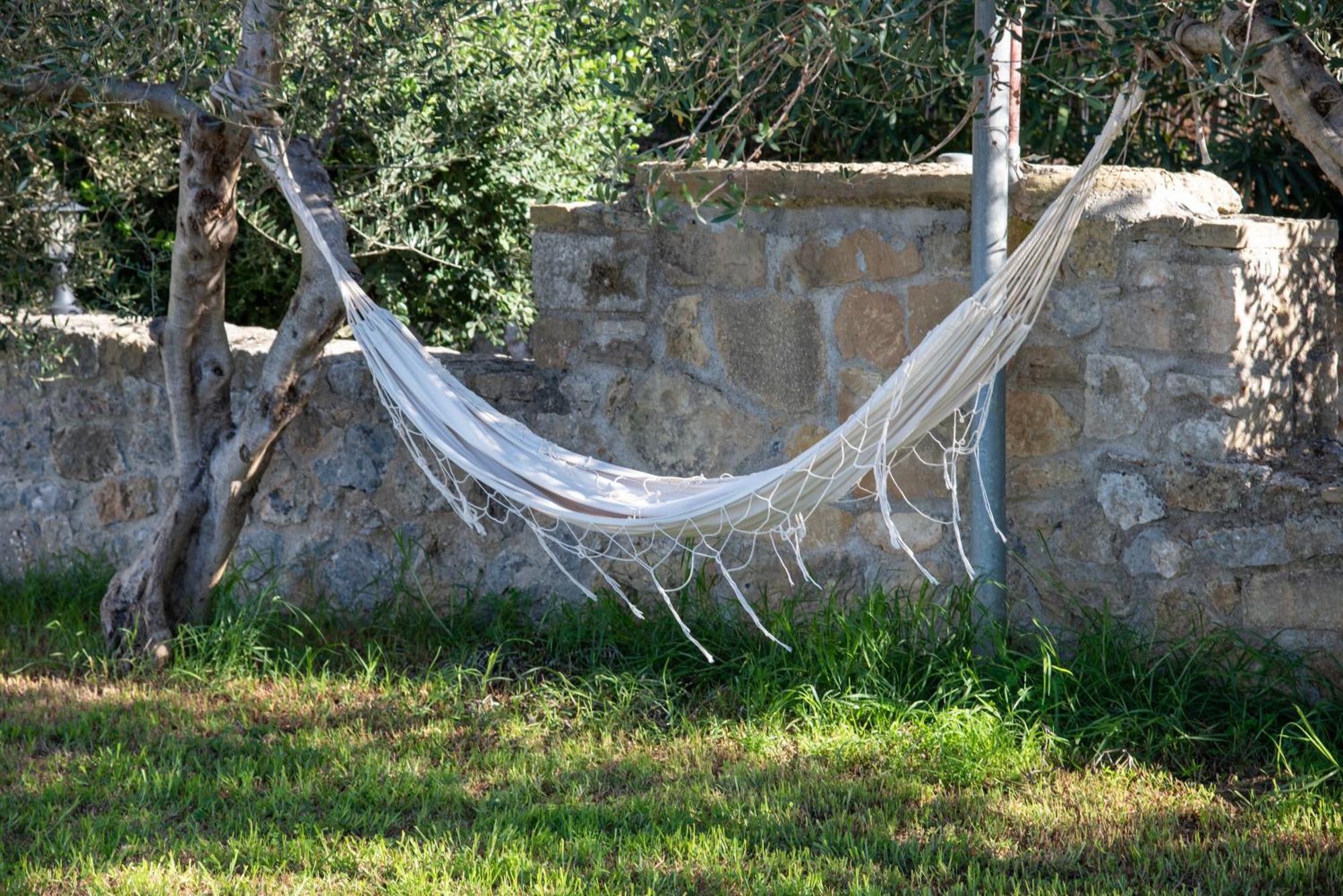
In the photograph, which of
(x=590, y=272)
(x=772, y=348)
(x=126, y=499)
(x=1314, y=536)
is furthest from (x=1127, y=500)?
(x=126, y=499)

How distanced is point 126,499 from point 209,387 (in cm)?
77

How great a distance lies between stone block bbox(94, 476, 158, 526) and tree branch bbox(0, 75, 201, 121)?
1216mm

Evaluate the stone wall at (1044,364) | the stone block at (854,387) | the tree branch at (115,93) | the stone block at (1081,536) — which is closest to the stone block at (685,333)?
the stone wall at (1044,364)

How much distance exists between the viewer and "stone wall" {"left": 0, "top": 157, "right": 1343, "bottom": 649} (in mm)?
2994

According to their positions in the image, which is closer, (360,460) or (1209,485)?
(1209,485)

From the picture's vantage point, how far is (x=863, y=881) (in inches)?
95.3

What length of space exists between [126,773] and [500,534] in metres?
1.18

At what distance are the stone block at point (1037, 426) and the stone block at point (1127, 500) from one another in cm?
13

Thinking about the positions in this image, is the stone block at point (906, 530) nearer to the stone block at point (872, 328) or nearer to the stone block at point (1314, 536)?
the stone block at point (872, 328)

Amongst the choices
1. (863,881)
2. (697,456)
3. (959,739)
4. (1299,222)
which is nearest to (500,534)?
(697,456)

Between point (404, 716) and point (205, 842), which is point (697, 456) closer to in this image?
point (404, 716)

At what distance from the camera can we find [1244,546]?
2.98 metres

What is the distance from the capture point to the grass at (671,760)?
2506 millimetres

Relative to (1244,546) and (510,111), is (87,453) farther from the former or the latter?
(1244,546)
